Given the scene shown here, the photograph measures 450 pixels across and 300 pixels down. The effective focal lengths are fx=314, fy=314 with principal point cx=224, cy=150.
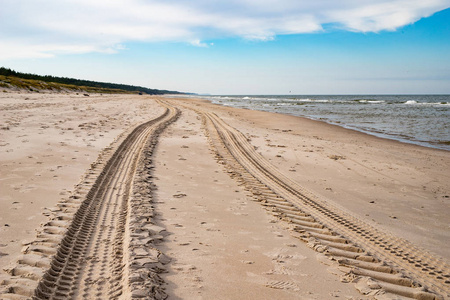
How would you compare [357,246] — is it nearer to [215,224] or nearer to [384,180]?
[215,224]

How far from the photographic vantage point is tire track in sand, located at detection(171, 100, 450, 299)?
3078 mm

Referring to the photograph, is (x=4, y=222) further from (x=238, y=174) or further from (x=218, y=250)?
(x=238, y=174)

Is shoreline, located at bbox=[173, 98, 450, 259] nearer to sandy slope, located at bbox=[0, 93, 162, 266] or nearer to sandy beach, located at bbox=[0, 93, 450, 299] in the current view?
sandy beach, located at bbox=[0, 93, 450, 299]

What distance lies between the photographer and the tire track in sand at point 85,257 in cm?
254

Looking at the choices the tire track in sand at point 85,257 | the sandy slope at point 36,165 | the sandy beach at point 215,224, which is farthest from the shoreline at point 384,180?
the sandy slope at point 36,165

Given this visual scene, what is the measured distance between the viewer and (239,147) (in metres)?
10.4

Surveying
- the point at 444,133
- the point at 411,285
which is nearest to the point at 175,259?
the point at 411,285

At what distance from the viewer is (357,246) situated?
3.87 metres

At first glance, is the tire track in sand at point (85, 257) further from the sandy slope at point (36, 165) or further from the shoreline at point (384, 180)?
the shoreline at point (384, 180)

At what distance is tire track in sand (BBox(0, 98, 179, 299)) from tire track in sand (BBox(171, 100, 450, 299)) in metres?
2.18

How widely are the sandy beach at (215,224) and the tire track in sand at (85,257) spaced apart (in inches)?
0.6

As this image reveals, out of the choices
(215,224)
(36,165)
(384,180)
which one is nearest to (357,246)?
(215,224)

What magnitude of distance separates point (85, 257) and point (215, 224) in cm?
166

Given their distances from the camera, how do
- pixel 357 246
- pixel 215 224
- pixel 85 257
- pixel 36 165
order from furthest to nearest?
1. pixel 36 165
2. pixel 215 224
3. pixel 357 246
4. pixel 85 257
